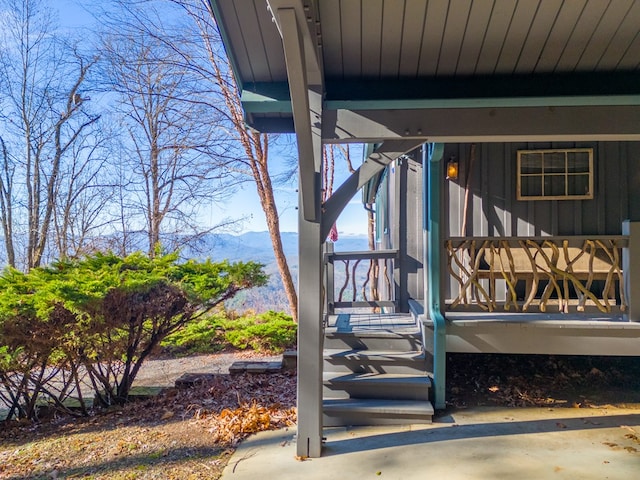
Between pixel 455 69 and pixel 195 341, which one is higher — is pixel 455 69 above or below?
above

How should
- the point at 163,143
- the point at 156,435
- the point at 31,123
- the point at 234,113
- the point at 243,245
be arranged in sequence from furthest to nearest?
the point at 243,245
the point at 163,143
the point at 31,123
the point at 234,113
the point at 156,435

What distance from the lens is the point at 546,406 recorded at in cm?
405

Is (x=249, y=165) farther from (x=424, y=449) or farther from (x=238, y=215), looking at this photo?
(x=424, y=449)

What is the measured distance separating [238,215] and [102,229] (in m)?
3.47

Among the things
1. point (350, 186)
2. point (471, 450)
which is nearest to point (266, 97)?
point (350, 186)

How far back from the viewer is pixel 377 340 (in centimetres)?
425

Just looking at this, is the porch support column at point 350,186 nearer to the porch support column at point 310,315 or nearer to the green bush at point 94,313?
the porch support column at point 310,315

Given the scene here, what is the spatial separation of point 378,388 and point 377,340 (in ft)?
1.76

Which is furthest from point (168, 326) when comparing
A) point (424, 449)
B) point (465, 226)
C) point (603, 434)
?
point (603, 434)

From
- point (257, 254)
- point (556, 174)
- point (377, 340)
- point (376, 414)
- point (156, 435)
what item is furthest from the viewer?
point (257, 254)

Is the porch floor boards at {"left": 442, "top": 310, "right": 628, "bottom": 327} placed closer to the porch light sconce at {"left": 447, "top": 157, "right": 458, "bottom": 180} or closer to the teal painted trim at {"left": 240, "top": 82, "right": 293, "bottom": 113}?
the porch light sconce at {"left": 447, "top": 157, "right": 458, "bottom": 180}

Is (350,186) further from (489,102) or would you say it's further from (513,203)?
(513,203)

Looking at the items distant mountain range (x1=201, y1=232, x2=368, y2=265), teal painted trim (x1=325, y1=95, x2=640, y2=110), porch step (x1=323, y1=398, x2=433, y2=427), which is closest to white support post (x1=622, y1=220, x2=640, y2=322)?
teal painted trim (x1=325, y1=95, x2=640, y2=110)

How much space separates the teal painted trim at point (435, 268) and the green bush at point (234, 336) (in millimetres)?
3717
